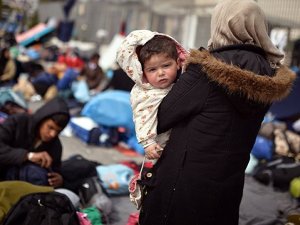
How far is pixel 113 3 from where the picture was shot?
16.7 meters

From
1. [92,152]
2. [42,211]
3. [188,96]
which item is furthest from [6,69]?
[188,96]

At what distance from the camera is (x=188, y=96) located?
1.98 meters

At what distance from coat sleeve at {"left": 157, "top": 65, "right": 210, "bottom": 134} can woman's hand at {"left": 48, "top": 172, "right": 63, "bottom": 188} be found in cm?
201

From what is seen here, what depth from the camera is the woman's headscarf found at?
2.01 m

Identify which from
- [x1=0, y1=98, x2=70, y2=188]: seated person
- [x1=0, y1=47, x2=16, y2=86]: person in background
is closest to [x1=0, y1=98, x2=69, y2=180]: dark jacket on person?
[x1=0, y1=98, x2=70, y2=188]: seated person

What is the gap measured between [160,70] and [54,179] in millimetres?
1974

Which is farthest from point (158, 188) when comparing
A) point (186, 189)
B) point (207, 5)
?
point (207, 5)

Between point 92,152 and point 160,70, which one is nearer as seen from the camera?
point 160,70

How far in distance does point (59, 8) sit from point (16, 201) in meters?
25.5

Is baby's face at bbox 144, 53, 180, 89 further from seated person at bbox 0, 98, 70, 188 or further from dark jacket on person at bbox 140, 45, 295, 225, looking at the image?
seated person at bbox 0, 98, 70, 188

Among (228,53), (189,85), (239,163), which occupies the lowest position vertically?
(239,163)

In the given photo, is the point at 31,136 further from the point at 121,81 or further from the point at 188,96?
the point at 121,81

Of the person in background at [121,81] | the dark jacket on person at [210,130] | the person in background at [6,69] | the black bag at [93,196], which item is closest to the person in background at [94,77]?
the person in background at [121,81]

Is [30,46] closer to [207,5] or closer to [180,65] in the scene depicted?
[207,5]
